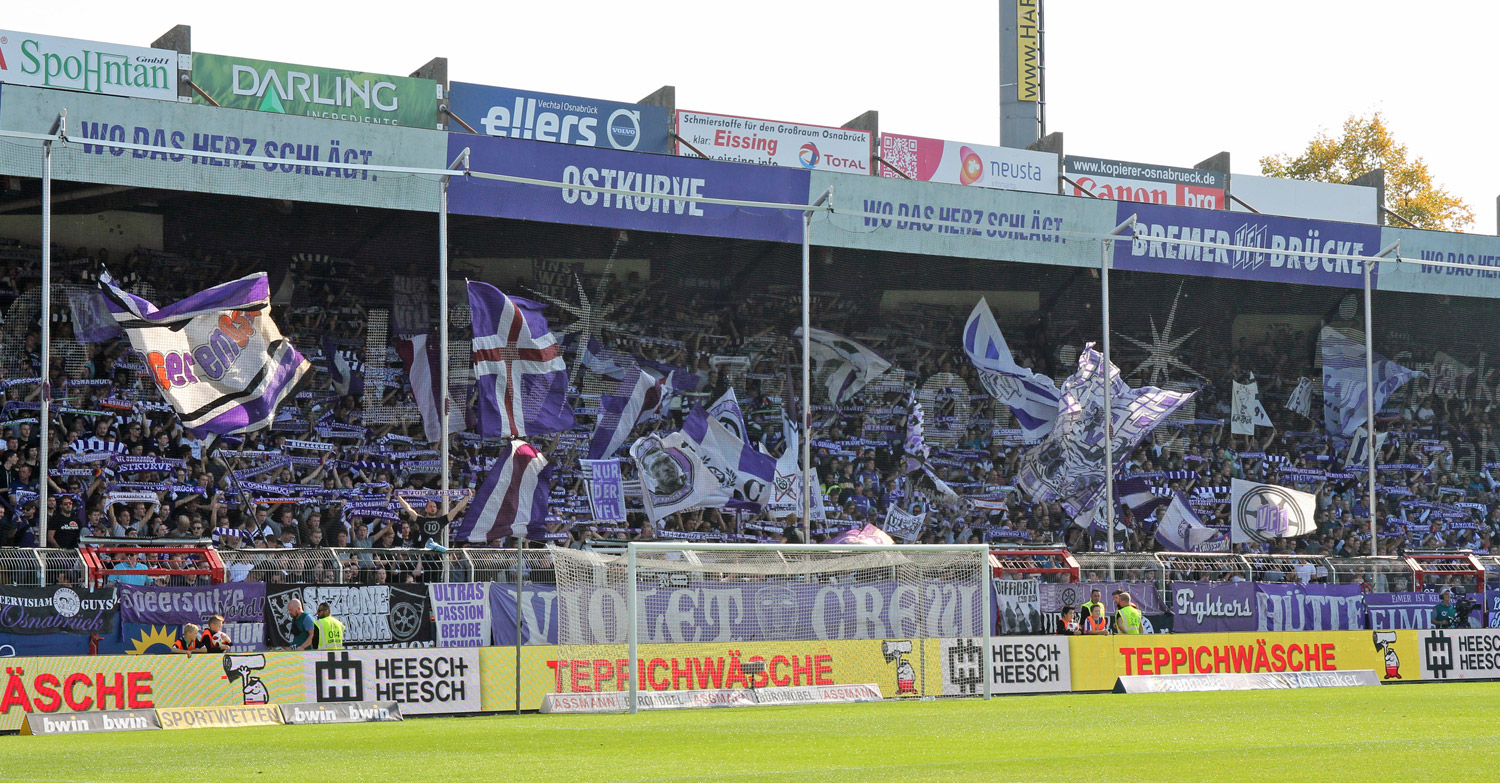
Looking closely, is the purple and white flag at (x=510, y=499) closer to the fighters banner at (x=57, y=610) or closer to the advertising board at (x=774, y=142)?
the fighters banner at (x=57, y=610)

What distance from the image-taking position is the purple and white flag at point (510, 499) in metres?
25.4

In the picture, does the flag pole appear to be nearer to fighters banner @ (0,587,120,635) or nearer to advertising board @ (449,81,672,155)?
fighters banner @ (0,587,120,635)

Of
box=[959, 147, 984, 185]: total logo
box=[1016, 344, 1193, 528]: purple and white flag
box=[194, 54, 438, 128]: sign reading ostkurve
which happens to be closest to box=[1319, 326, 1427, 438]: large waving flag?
box=[1016, 344, 1193, 528]: purple and white flag

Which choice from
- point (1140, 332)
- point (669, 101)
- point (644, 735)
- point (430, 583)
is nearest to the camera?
point (644, 735)

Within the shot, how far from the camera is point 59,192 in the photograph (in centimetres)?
2777

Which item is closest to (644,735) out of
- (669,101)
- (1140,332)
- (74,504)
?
(74,504)

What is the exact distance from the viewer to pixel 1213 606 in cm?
2778

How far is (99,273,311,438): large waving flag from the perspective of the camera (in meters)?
23.0

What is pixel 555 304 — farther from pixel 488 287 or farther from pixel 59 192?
pixel 59 192

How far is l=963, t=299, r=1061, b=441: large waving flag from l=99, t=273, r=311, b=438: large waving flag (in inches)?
569

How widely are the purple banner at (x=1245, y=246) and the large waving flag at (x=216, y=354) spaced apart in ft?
57.1

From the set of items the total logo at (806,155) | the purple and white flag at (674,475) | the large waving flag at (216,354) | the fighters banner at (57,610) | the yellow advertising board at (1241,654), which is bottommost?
the yellow advertising board at (1241,654)

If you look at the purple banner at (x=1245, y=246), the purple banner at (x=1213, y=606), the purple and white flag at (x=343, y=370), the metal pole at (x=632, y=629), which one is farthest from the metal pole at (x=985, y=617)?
the purple and white flag at (x=343, y=370)

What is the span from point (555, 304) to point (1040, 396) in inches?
389
